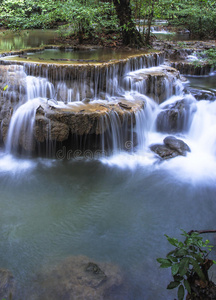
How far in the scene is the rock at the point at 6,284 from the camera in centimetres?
337

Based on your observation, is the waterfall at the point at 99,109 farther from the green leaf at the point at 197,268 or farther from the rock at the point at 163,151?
the green leaf at the point at 197,268

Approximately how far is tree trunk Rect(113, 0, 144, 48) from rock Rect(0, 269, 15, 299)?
9.07m

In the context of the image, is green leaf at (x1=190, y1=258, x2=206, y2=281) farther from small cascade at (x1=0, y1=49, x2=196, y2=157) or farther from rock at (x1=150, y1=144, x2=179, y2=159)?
rock at (x1=150, y1=144, x2=179, y2=159)

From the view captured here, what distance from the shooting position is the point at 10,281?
3574 millimetres

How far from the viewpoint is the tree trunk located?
400 inches

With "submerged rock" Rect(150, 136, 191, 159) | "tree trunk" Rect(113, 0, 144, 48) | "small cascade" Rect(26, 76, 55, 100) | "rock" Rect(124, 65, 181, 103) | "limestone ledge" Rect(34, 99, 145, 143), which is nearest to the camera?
"limestone ledge" Rect(34, 99, 145, 143)

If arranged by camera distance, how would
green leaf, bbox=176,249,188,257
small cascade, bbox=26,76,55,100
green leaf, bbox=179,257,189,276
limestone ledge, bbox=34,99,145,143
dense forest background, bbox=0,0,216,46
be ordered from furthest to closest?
dense forest background, bbox=0,0,216,46 < small cascade, bbox=26,76,55,100 < limestone ledge, bbox=34,99,145,143 < green leaf, bbox=176,249,188,257 < green leaf, bbox=179,257,189,276

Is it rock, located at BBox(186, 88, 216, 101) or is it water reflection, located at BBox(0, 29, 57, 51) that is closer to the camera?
rock, located at BBox(186, 88, 216, 101)

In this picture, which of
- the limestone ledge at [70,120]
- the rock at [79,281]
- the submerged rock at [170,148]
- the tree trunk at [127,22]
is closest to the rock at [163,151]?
the submerged rock at [170,148]

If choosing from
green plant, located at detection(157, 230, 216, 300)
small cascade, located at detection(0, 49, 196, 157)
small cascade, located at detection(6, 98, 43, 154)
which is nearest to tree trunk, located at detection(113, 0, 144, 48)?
small cascade, located at detection(0, 49, 196, 157)

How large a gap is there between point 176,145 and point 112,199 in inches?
106

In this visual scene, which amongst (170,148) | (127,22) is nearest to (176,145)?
(170,148)

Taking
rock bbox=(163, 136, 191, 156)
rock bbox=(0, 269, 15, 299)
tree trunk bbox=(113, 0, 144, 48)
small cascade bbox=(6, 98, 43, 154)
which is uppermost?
tree trunk bbox=(113, 0, 144, 48)

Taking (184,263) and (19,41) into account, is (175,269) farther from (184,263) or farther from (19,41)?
(19,41)
